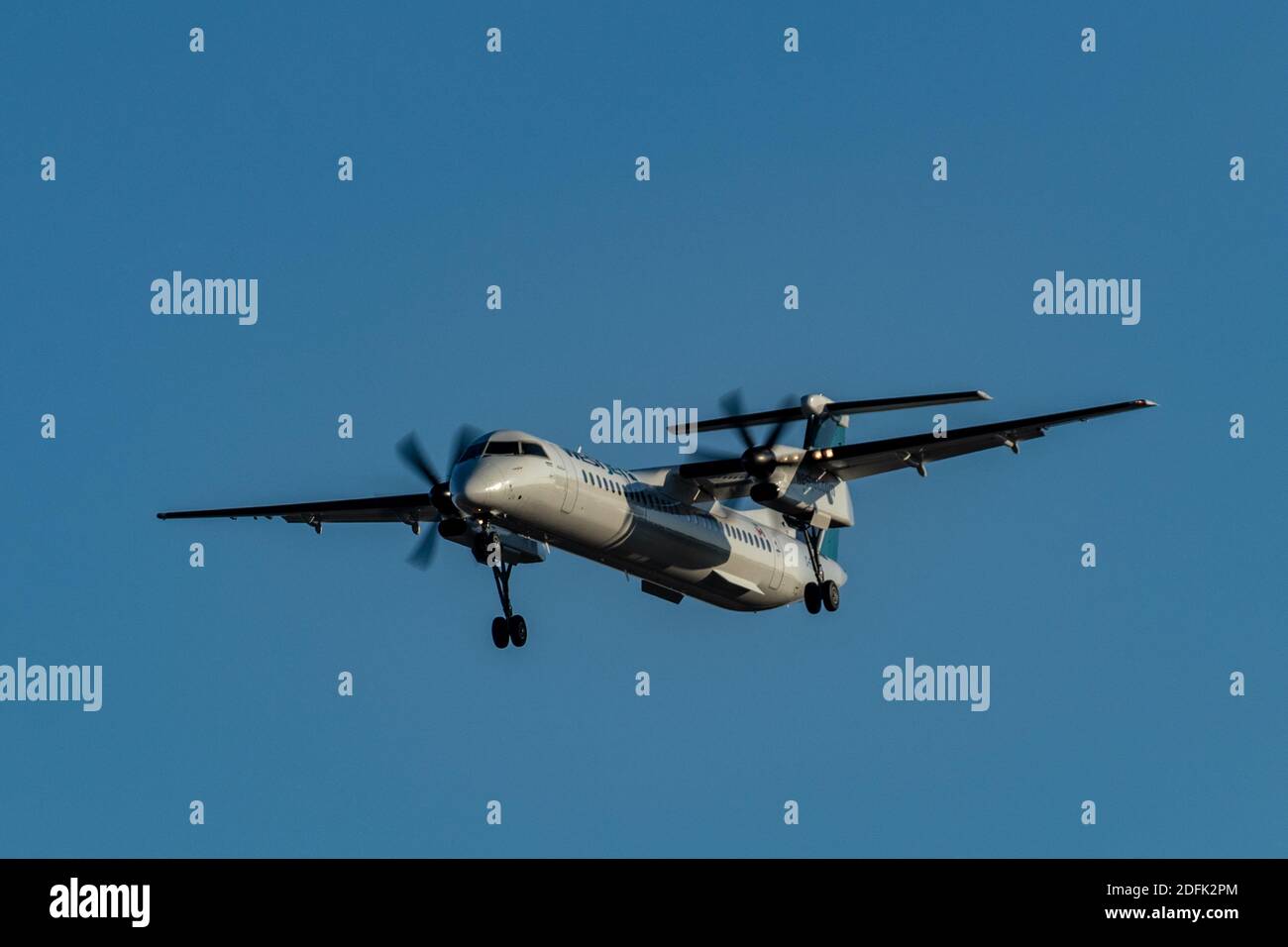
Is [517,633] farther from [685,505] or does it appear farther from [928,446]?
[928,446]

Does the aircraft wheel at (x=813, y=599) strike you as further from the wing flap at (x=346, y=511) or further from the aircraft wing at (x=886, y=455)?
the wing flap at (x=346, y=511)

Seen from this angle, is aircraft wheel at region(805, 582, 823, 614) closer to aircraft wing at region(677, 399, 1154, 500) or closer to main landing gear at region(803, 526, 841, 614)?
main landing gear at region(803, 526, 841, 614)

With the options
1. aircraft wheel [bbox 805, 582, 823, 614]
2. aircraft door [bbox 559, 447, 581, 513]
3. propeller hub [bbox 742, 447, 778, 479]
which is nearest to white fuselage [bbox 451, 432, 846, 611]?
aircraft door [bbox 559, 447, 581, 513]

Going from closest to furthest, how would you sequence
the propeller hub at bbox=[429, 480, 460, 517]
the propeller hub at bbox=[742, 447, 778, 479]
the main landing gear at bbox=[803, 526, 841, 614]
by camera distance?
the propeller hub at bbox=[429, 480, 460, 517], the propeller hub at bbox=[742, 447, 778, 479], the main landing gear at bbox=[803, 526, 841, 614]

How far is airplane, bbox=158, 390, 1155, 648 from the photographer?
3350cm

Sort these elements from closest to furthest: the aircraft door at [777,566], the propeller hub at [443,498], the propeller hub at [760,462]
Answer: the propeller hub at [443,498]
the propeller hub at [760,462]
the aircraft door at [777,566]

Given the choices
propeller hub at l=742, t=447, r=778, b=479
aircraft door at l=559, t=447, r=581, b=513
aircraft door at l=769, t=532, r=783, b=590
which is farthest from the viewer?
aircraft door at l=769, t=532, r=783, b=590

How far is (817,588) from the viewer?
3891cm

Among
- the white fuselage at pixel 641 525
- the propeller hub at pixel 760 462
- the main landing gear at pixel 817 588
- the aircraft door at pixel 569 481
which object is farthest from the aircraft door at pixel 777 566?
the aircraft door at pixel 569 481

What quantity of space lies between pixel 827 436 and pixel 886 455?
3374mm

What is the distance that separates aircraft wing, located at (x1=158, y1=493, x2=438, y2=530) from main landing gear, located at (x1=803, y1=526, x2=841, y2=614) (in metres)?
7.58

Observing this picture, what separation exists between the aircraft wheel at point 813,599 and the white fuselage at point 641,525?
74 centimetres

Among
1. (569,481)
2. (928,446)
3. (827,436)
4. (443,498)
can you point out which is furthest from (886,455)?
(443,498)

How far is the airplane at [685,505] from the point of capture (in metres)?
33.5
